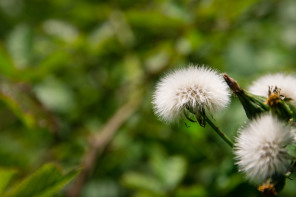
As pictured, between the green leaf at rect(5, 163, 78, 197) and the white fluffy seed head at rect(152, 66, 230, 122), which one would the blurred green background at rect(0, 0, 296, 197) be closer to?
the green leaf at rect(5, 163, 78, 197)

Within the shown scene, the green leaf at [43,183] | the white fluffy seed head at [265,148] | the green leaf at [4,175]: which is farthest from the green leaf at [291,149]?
the green leaf at [4,175]

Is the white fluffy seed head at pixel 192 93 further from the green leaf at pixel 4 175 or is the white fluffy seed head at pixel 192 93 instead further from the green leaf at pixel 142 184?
the green leaf at pixel 142 184

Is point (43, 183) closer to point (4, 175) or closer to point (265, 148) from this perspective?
point (4, 175)

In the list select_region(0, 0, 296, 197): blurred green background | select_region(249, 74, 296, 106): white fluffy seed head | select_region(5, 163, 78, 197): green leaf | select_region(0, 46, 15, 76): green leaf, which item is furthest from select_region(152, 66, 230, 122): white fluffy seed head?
select_region(0, 46, 15, 76): green leaf

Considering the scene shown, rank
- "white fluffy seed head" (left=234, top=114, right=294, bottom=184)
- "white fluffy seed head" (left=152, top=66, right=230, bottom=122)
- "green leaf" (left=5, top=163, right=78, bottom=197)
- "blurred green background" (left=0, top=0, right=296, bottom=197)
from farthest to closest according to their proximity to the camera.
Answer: "blurred green background" (left=0, top=0, right=296, bottom=197)
"green leaf" (left=5, top=163, right=78, bottom=197)
"white fluffy seed head" (left=152, top=66, right=230, bottom=122)
"white fluffy seed head" (left=234, top=114, right=294, bottom=184)

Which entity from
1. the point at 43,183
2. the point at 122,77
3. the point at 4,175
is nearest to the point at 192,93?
the point at 43,183

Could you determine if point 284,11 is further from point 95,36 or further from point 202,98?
point 202,98

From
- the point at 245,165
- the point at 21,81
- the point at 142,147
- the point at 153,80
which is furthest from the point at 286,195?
the point at 21,81
